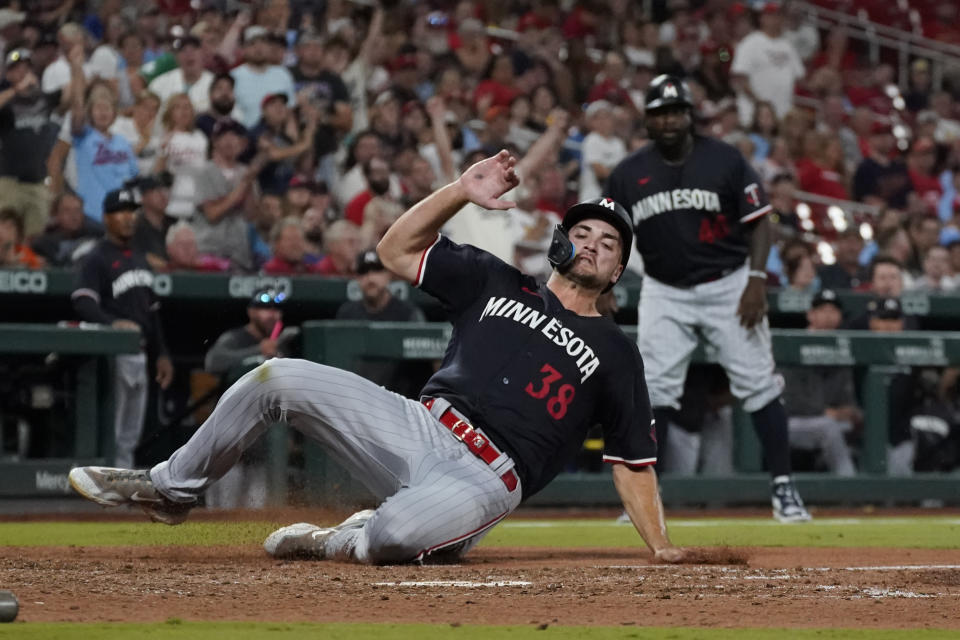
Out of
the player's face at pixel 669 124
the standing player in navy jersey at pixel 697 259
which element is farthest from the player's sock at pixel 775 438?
the player's face at pixel 669 124

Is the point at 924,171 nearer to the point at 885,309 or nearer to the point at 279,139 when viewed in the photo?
the point at 885,309

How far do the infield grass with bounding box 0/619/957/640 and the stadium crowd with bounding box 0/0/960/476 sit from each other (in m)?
6.02

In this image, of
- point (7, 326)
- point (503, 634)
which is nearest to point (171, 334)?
point (7, 326)

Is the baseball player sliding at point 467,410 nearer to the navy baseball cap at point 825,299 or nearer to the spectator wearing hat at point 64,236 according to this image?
the spectator wearing hat at point 64,236

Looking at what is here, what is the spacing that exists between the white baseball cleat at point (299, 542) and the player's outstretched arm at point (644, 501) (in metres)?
1.03

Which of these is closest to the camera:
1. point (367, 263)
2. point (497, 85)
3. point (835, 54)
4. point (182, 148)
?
point (367, 263)

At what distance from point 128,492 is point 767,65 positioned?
11330 millimetres

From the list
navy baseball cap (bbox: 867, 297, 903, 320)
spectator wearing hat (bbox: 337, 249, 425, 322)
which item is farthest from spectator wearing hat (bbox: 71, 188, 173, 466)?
navy baseball cap (bbox: 867, 297, 903, 320)

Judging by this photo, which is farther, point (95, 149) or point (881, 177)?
point (881, 177)

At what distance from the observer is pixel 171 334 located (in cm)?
997

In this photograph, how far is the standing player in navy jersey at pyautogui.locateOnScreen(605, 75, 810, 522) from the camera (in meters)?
7.77

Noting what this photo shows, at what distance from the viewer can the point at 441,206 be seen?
4.93m

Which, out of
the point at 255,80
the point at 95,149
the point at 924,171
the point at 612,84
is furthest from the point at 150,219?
the point at 924,171

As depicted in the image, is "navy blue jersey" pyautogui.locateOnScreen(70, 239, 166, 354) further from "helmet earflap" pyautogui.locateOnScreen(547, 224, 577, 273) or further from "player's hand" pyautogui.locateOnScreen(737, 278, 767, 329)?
"helmet earflap" pyautogui.locateOnScreen(547, 224, 577, 273)
